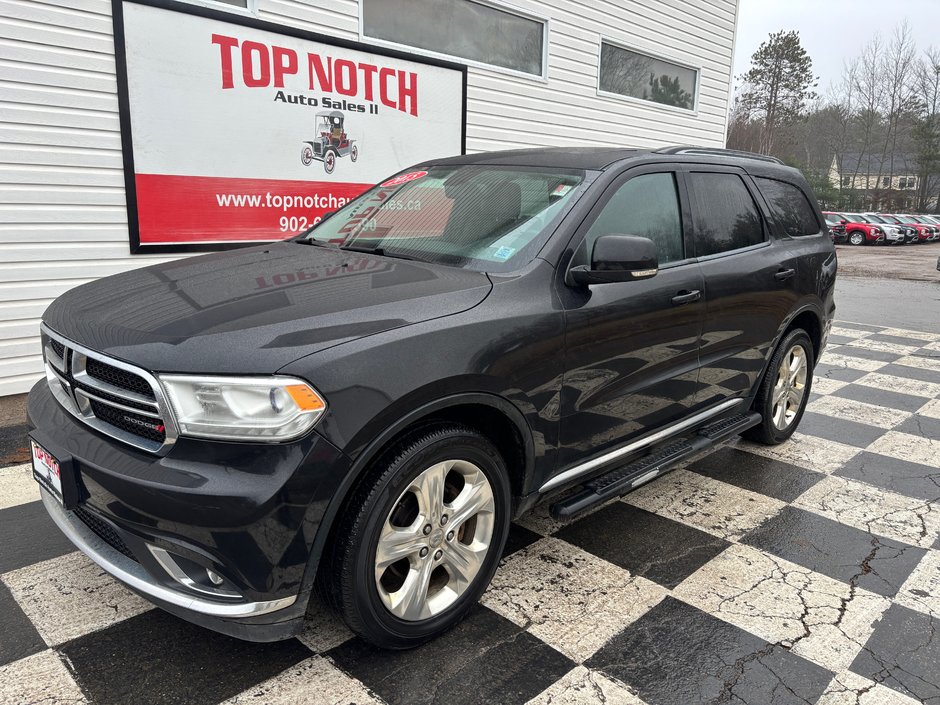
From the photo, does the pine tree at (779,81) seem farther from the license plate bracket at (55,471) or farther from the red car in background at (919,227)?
the license plate bracket at (55,471)

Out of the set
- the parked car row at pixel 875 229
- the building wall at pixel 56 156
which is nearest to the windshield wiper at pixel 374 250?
the building wall at pixel 56 156

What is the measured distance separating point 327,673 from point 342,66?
599 cm

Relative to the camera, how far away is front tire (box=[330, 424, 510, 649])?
2.16m

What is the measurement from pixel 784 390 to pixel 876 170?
2573 inches

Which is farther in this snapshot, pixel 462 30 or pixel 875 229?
pixel 875 229

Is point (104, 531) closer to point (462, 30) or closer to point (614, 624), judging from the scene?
point (614, 624)

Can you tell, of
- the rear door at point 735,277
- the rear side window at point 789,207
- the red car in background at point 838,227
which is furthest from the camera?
the red car in background at point 838,227

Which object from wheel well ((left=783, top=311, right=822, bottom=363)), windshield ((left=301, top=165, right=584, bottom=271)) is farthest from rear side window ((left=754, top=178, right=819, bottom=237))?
windshield ((left=301, top=165, right=584, bottom=271))

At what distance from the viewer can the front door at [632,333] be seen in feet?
9.18

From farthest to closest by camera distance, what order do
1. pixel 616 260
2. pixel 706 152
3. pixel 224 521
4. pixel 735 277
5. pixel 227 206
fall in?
pixel 227 206 → pixel 706 152 → pixel 735 277 → pixel 616 260 → pixel 224 521

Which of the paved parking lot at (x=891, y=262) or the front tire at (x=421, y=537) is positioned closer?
the front tire at (x=421, y=537)

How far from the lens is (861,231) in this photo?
29.6 metres

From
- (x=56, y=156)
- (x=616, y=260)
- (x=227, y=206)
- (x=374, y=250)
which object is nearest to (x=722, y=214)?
(x=616, y=260)

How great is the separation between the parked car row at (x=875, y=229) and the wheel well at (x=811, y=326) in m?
28.2
